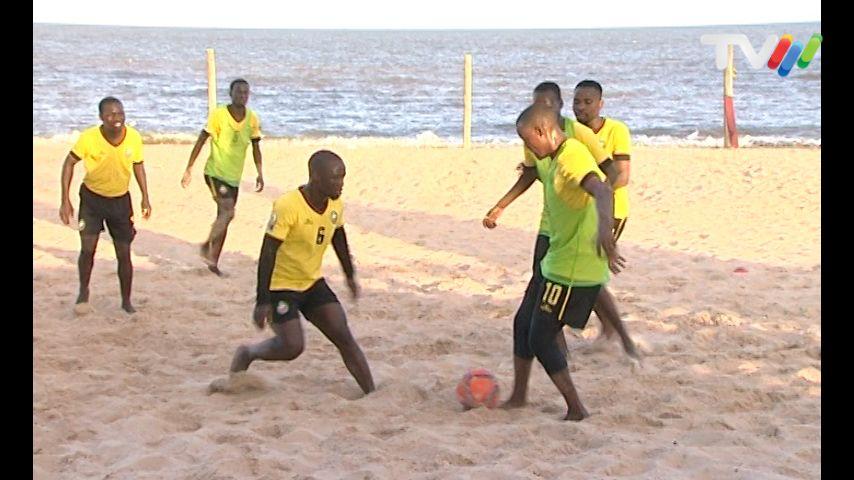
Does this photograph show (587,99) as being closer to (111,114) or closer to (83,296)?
(111,114)

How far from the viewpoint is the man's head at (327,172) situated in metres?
5.28

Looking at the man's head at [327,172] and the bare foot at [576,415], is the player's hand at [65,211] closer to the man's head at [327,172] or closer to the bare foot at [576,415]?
the man's head at [327,172]

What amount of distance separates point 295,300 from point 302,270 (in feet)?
0.57

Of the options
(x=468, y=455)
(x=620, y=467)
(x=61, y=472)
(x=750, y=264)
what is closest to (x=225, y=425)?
(x=61, y=472)

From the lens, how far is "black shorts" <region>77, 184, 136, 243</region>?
741cm

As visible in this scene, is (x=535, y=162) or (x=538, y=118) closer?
(x=538, y=118)

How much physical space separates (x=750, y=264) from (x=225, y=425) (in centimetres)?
597

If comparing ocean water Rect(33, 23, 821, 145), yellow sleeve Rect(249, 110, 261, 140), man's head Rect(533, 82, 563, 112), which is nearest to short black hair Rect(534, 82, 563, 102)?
man's head Rect(533, 82, 563, 112)

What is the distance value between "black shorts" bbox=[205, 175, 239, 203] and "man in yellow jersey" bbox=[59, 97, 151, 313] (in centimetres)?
134

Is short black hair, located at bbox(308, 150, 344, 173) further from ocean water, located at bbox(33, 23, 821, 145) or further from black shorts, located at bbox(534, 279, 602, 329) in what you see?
ocean water, located at bbox(33, 23, 821, 145)

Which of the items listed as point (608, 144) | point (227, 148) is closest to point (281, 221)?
point (608, 144)

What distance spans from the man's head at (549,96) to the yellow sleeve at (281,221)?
4.99 ft

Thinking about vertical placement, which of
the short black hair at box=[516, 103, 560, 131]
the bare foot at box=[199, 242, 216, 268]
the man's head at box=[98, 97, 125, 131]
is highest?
→ the man's head at box=[98, 97, 125, 131]

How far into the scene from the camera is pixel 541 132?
193 inches
